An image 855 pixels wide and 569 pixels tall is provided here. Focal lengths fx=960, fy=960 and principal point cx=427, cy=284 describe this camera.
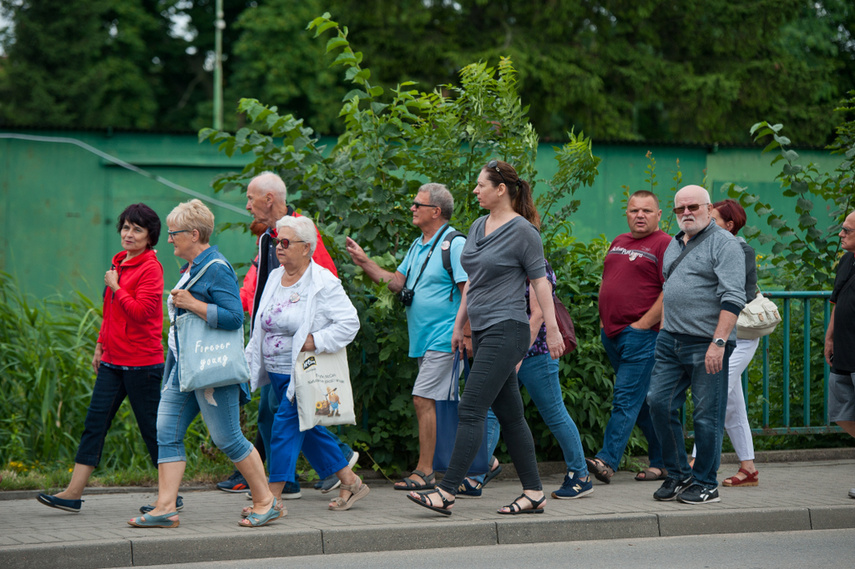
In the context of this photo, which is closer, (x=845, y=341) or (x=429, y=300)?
(x=429, y=300)

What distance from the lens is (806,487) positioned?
22.7 ft

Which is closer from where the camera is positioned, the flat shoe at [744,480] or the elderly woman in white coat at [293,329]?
the elderly woman in white coat at [293,329]

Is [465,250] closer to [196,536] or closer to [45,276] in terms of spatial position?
[196,536]

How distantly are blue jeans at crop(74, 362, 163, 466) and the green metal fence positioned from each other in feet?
14.5

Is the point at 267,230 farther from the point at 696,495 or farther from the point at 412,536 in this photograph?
the point at 696,495

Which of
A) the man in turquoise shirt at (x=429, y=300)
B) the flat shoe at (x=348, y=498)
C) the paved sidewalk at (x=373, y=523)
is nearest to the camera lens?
the paved sidewalk at (x=373, y=523)

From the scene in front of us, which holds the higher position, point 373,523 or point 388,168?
point 388,168

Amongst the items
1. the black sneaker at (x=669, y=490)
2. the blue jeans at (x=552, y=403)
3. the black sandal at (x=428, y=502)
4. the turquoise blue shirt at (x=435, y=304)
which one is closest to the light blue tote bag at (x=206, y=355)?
the black sandal at (x=428, y=502)

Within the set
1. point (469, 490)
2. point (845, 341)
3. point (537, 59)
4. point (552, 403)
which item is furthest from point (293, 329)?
point (537, 59)

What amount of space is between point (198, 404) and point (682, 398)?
316 centimetres

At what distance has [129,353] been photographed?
5.88m

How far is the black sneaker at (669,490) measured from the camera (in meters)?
6.30

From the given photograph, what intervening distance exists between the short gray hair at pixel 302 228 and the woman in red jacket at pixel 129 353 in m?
0.85

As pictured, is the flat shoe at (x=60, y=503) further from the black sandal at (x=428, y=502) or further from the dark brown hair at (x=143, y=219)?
the black sandal at (x=428, y=502)
